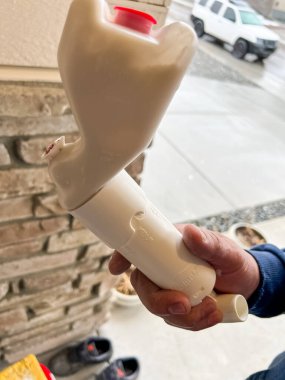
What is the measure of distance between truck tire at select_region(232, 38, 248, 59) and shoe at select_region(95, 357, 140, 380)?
5.08m

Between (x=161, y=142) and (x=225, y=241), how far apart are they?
1.84 m

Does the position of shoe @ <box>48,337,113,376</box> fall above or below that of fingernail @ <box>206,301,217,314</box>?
below

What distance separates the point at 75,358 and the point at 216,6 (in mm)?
5736

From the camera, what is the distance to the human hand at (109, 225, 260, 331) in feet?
1.30

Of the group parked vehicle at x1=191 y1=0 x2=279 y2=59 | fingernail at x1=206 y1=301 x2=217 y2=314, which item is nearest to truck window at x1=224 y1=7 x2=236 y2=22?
parked vehicle at x1=191 y1=0 x2=279 y2=59

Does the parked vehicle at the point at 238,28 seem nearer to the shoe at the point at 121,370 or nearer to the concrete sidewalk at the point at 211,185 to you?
the concrete sidewalk at the point at 211,185

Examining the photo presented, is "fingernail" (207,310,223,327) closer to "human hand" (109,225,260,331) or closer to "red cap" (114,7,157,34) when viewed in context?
"human hand" (109,225,260,331)

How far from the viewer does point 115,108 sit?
0.25 metres

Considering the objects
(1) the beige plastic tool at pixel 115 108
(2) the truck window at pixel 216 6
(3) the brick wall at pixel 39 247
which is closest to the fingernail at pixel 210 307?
(1) the beige plastic tool at pixel 115 108

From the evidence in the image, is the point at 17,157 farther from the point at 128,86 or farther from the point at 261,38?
the point at 261,38

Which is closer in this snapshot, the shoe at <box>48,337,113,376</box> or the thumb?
the thumb

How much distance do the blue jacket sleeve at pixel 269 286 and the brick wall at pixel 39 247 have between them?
31 centimetres

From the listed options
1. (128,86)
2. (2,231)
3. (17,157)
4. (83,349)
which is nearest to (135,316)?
(83,349)

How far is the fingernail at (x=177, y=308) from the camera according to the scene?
39 cm
